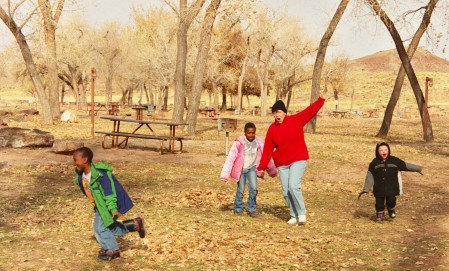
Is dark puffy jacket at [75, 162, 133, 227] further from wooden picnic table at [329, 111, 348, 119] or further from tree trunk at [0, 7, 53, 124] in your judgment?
wooden picnic table at [329, 111, 348, 119]

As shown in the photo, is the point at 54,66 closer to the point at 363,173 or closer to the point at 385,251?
the point at 363,173

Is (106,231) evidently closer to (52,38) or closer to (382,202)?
(382,202)

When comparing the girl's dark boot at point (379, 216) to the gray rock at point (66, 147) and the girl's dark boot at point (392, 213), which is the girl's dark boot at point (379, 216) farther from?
the gray rock at point (66, 147)

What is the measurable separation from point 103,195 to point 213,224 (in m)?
2.58

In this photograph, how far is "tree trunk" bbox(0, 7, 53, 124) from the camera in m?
25.5

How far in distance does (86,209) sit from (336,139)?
1585 cm

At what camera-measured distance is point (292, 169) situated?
818 cm

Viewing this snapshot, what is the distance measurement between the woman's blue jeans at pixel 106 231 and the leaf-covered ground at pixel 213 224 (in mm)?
242

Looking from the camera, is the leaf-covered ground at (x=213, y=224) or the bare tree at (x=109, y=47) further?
the bare tree at (x=109, y=47)

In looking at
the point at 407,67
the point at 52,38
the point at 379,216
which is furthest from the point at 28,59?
the point at 379,216

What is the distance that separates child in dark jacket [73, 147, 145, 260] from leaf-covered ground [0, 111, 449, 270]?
0.42 meters

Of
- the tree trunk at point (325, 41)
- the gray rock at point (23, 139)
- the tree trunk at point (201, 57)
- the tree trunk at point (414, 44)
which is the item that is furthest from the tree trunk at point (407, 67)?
the gray rock at point (23, 139)

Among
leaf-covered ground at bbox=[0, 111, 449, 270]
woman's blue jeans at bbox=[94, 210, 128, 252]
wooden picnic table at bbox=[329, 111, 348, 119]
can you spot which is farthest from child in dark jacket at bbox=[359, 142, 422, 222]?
wooden picnic table at bbox=[329, 111, 348, 119]

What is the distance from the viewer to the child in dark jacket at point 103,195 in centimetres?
603
